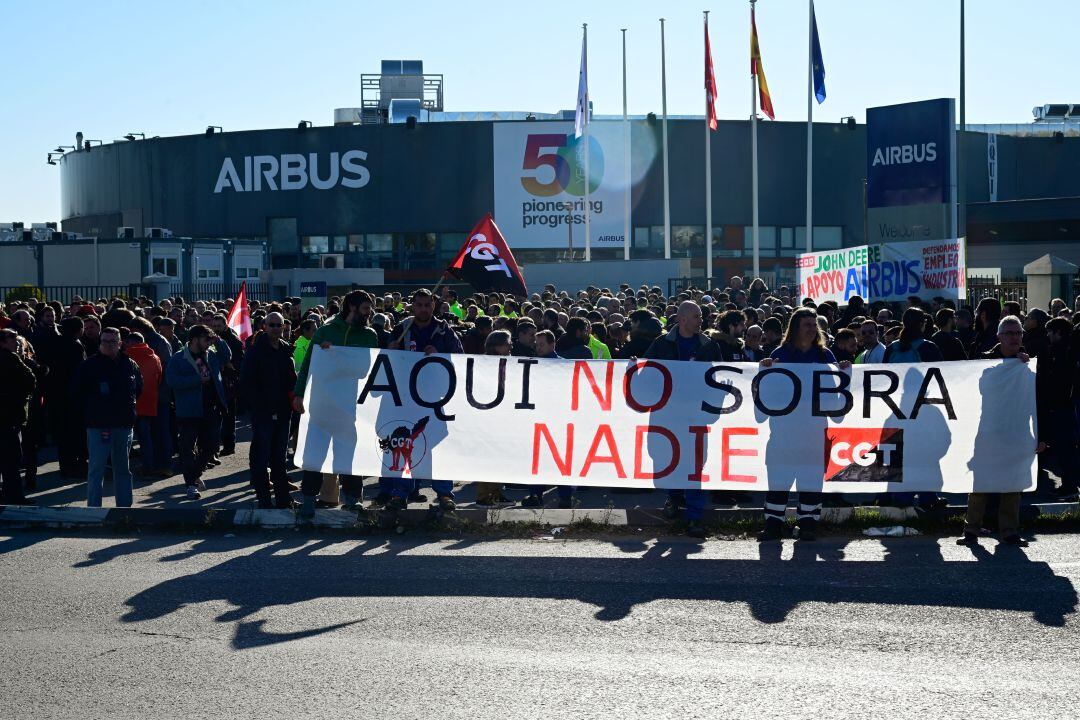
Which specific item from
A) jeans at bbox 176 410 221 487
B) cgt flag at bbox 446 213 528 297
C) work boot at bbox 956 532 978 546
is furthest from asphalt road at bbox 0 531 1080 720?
cgt flag at bbox 446 213 528 297

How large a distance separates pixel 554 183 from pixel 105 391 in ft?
168

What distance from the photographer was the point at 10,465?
1193 centimetres

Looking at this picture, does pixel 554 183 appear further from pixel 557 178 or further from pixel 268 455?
pixel 268 455

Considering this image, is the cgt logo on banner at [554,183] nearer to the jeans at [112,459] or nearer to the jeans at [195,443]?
the jeans at [195,443]

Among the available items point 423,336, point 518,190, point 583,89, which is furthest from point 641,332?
point 518,190

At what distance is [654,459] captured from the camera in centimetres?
1059

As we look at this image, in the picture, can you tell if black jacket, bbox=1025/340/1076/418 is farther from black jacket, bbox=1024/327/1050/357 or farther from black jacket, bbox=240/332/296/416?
black jacket, bbox=240/332/296/416

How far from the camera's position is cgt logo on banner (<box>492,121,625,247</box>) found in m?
60.5

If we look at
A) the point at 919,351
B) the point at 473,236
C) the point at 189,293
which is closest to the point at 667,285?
the point at 189,293

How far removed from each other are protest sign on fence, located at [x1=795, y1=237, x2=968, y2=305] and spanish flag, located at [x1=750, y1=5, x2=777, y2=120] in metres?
18.5

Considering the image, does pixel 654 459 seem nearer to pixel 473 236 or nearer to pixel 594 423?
pixel 594 423

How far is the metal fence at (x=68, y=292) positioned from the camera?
3443 centimetres

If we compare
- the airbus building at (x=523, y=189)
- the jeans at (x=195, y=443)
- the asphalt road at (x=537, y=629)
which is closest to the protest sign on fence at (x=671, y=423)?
the asphalt road at (x=537, y=629)

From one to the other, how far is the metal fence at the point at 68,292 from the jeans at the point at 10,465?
19.9 m
